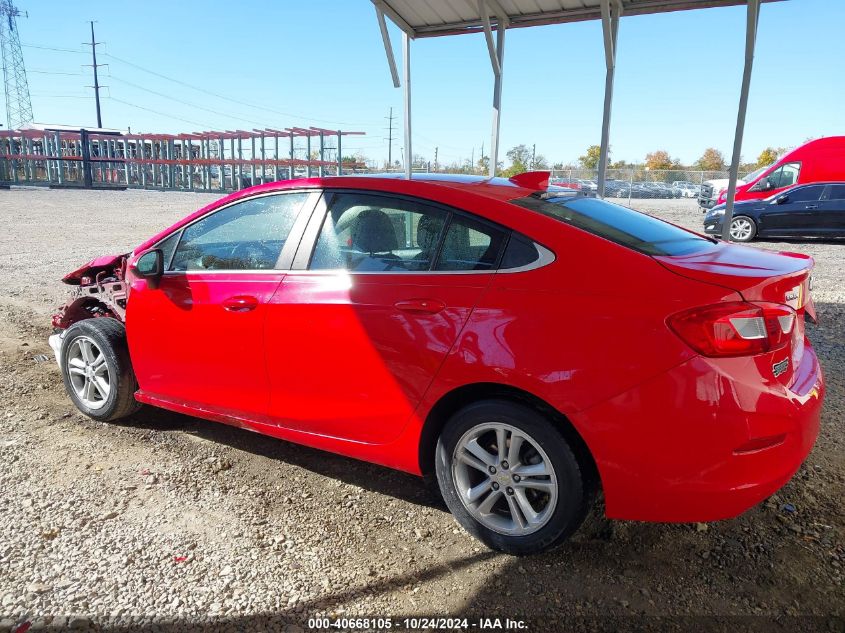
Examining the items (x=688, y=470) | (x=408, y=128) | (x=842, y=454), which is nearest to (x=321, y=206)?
(x=688, y=470)

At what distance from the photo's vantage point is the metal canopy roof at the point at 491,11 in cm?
721

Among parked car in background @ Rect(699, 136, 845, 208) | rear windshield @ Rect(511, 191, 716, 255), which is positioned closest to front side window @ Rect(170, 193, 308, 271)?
rear windshield @ Rect(511, 191, 716, 255)

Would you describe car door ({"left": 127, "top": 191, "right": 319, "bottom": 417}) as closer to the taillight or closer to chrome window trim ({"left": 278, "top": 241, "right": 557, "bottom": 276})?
chrome window trim ({"left": 278, "top": 241, "right": 557, "bottom": 276})

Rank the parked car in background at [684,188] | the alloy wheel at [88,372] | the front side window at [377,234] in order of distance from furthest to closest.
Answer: the parked car in background at [684,188]
the alloy wheel at [88,372]
the front side window at [377,234]

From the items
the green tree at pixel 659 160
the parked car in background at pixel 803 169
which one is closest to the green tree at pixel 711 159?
the green tree at pixel 659 160

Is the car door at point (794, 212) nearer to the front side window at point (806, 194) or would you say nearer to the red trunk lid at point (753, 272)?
the front side window at point (806, 194)

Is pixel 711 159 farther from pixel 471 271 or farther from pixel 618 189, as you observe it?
pixel 471 271

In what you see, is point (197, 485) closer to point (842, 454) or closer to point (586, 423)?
point (586, 423)

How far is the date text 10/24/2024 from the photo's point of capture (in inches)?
89.7

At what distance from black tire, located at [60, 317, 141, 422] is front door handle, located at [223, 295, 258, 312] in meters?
1.15

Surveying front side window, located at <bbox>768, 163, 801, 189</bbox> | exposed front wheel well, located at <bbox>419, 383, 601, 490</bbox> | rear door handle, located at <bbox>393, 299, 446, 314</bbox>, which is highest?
front side window, located at <bbox>768, 163, 801, 189</bbox>

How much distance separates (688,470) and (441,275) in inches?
49.2

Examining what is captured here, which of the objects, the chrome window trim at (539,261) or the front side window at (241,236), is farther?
the front side window at (241,236)

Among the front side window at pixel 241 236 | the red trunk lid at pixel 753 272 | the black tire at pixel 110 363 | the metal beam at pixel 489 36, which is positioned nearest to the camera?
the red trunk lid at pixel 753 272
